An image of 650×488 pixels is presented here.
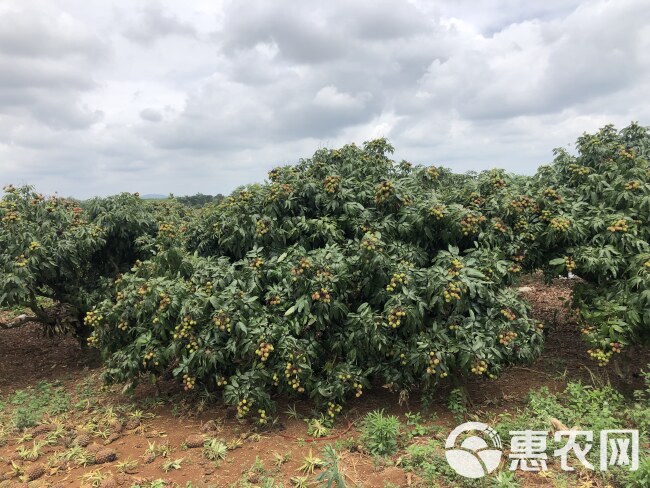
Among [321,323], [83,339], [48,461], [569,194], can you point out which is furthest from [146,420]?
[569,194]

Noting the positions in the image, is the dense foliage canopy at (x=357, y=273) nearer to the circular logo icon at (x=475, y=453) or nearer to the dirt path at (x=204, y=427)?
the dirt path at (x=204, y=427)

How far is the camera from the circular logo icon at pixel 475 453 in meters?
3.18

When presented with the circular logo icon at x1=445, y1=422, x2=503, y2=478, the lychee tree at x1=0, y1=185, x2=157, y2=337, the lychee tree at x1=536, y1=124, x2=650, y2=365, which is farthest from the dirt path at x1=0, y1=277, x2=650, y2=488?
the lychee tree at x1=0, y1=185, x2=157, y2=337

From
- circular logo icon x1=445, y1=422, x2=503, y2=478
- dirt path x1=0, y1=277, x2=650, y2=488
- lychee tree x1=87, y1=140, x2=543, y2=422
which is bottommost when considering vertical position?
dirt path x1=0, y1=277, x2=650, y2=488

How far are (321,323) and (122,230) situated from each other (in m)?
3.50

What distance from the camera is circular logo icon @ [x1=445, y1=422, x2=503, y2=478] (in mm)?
3178

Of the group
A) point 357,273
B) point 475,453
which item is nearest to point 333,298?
point 357,273

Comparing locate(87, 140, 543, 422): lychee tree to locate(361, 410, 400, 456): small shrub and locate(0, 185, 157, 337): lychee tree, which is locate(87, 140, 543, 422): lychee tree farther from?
locate(0, 185, 157, 337): lychee tree

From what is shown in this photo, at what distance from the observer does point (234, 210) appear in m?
4.93

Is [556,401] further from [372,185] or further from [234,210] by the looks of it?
[234,210]

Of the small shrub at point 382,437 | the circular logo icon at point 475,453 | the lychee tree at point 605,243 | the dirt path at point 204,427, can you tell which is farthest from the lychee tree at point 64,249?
the lychee tree at point 605,243

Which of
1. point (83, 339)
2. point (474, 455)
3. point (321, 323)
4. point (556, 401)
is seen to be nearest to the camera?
point (474, 455)

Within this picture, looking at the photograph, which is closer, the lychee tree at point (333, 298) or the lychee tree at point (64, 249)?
the lychee tree at point (333, 298)

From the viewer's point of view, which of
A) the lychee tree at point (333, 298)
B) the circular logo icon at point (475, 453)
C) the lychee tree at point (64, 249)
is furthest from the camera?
the lychee tree at point (64, 249)
